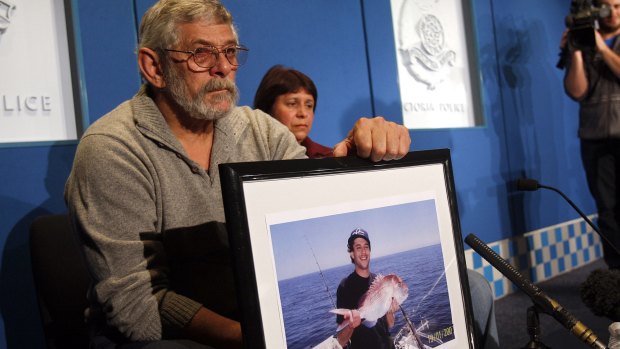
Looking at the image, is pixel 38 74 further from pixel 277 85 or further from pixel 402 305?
pixel 402 305

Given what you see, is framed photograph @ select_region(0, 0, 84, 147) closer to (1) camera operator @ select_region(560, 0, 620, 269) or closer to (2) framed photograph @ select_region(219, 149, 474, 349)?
(2) framed photograph @ select_region(219, 149, 474, 349)

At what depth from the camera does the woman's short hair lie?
2055 millimetres

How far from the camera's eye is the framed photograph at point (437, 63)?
2.74 meters

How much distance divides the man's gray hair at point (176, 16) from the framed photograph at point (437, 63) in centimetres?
169

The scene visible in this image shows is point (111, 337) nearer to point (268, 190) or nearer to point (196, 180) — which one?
point (196, 180)

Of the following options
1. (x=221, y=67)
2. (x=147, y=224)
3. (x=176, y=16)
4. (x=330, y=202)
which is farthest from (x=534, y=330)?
(x=176, y=16)

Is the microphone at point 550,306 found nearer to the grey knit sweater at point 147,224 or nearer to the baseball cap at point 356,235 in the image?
the baseball cap at point 356,235

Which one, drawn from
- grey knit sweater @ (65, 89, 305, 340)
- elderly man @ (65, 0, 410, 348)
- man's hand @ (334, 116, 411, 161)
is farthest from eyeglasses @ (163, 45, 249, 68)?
man's hand @ (334, 116, 411, 161)

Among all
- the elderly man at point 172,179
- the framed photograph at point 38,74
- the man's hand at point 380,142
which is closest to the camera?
the man's hand at point 380,142

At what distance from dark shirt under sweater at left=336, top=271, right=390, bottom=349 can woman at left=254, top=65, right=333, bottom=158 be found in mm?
1315

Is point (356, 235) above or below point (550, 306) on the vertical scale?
above

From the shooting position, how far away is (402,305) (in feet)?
2.49

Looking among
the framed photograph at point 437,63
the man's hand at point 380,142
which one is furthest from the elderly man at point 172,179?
the framed photograph at point 437,63

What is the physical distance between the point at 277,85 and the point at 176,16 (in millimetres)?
943
